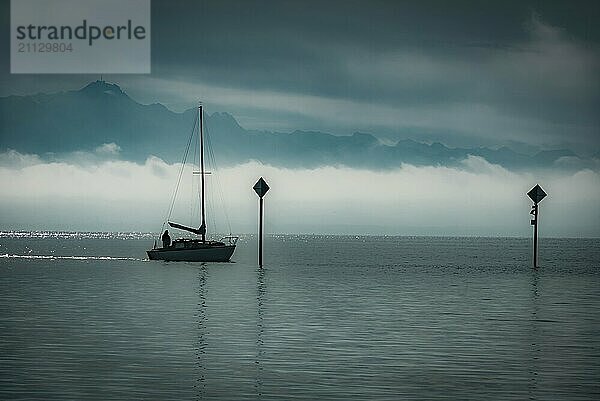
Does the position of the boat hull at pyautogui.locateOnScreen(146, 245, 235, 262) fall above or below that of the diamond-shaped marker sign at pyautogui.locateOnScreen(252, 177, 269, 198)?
below

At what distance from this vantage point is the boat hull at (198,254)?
112m

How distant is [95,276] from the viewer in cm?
8844

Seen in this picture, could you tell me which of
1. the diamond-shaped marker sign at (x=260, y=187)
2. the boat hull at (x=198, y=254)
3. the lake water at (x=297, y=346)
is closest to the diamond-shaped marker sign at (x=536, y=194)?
the diamond-shaped marker sign at (x=260, y=187)

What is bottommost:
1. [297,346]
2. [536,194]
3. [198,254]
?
[198,254]

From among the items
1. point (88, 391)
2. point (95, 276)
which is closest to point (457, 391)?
point (88, 391)

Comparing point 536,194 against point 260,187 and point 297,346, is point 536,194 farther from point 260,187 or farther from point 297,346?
point 297,346

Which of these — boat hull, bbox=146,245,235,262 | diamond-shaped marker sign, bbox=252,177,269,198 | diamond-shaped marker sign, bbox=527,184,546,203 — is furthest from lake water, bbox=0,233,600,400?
boat hull, bbox=146,245,235,262

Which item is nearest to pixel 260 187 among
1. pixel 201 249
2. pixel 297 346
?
pixel 201 249

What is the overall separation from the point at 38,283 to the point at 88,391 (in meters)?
54.6

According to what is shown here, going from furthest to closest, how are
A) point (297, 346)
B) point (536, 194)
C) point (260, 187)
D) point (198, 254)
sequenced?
point (198, 254)
point (536, 194)
point (260, 187)
point (297, 346)

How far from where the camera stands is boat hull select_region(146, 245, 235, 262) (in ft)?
368

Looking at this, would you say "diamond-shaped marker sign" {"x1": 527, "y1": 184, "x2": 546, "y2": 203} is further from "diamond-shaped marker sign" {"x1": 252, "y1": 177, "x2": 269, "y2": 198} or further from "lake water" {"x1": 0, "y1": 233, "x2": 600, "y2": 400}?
"lake water" {"x1": 0, "y1": 233, "x2": 600, "y2": 400}

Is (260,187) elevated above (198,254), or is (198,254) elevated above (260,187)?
(260,187)

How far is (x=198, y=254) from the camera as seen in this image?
112 metres
